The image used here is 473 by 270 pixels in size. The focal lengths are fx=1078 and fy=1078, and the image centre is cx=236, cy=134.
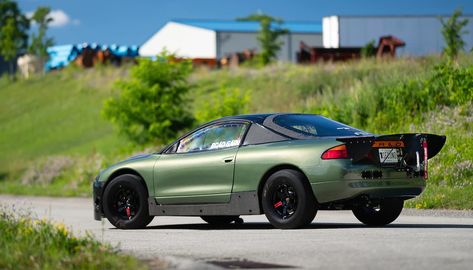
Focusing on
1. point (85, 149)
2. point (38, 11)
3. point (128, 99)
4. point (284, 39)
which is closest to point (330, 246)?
point (128, 99)

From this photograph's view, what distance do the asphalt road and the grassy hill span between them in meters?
4.35

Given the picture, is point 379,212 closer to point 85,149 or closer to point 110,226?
point 110,226

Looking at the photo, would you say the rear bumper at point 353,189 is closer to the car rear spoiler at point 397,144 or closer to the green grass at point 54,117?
the car rear spoiler at point 397,144

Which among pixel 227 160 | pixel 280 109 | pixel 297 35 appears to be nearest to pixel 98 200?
pixel 227 160

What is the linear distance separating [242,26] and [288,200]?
76412 mm

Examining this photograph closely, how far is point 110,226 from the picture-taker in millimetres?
15305

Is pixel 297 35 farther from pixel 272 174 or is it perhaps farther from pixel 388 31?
pixel 272 174

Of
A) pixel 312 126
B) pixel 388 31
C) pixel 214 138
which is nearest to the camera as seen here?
pixel 312 126

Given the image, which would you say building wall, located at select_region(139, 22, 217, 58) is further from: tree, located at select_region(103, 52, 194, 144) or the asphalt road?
the asphalt road

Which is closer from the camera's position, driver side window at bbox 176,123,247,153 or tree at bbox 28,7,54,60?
driver side window at bbox 176,123,247,153

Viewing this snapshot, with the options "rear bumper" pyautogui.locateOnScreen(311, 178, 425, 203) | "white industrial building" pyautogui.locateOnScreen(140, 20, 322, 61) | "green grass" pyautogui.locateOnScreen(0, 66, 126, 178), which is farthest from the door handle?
"white industrial building" pyautogui.locateOnScreen(140, 20, 322, 61)

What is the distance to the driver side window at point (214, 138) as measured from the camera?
44.9 feet

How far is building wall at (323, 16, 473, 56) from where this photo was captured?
6075cm

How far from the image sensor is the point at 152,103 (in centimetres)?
3425
